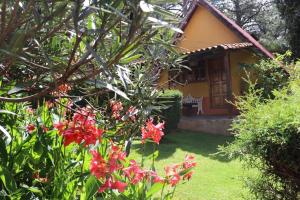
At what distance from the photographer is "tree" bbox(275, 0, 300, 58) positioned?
53.0 feet

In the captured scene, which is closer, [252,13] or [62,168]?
[62,168]

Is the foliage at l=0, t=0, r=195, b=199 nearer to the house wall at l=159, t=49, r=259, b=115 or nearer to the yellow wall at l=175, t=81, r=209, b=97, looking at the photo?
the house wall at l=159, t=49, r=259, b=115

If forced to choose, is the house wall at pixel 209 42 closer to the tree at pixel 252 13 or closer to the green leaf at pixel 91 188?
the green leaf at pixel 91 188

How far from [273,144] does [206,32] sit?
13620mm

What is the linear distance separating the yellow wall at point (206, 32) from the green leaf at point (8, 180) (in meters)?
13.7

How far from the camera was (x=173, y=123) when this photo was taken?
39.0ft

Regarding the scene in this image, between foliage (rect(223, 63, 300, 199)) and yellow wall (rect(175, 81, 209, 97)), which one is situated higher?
yellow wall (rect(175, 81, 209, 97))

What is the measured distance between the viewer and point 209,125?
13.5 metres

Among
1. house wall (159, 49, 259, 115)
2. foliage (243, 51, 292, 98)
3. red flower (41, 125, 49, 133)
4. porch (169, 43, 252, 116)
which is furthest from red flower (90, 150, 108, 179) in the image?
porch (169, 43, 252, 116)

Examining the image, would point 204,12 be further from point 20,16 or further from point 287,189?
point 20,16

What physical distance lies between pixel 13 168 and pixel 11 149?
0.15 metres

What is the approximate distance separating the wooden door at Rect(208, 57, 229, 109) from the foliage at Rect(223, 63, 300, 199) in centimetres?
1117

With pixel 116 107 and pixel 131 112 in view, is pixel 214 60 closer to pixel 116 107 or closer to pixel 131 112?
pixel 116 107

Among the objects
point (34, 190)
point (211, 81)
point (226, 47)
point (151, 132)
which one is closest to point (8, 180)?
point (34, 190)
